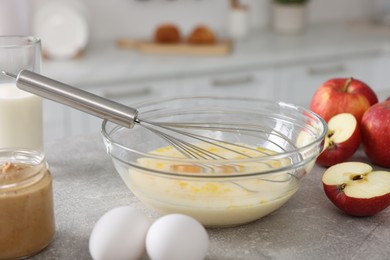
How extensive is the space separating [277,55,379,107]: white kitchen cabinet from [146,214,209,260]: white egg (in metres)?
1.92

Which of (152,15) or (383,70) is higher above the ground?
(152,15)

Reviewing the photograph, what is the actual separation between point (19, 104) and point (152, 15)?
1855mm

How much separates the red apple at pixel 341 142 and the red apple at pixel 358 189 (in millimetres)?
124

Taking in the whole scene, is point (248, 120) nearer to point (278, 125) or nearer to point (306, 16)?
point (278, 125)

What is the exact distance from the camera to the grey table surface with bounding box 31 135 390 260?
0.93m

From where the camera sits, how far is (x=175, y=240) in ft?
2.72

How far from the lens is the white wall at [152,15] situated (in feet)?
9.60

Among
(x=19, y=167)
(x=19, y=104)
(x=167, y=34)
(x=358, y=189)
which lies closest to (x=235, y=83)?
(x=167, y=34)

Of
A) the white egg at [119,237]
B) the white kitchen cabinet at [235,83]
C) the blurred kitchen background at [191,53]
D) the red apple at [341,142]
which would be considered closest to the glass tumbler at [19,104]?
the white egg at [119,237]

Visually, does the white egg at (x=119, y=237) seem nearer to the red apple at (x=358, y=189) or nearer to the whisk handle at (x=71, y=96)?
the whisk handle at (x=71, y=96)

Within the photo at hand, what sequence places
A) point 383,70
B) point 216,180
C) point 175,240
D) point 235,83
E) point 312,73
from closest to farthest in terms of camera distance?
point 175,240, point 216,180, point 235,83, point 312,73, point 383,70

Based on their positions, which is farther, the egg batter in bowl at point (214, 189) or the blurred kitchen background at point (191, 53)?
the blurred kitchen background at point (191, 53)

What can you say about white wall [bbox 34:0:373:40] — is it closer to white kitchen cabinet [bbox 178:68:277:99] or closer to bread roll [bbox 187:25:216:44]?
bread roll [bbox 187:25:216:44]

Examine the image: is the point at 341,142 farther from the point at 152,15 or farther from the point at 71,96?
the point at 152,15
